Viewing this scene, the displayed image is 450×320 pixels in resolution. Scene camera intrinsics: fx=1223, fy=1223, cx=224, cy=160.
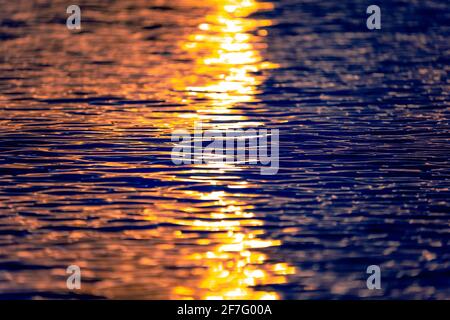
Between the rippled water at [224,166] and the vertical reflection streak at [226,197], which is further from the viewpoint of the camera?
the rippled water at [224,166]

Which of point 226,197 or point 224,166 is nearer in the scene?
point 226,197

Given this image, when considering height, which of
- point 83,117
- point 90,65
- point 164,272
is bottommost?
point 164,272

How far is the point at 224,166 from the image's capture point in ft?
26.3

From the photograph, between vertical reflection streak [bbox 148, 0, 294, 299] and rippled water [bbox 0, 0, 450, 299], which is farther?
rippled water [bbox 0, 0, 450, 299]

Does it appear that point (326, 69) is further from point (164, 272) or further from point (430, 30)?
point (164, 272)

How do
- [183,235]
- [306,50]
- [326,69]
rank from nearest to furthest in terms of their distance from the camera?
[183,235], [326,69], [306,50]

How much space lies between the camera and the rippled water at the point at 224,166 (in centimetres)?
593

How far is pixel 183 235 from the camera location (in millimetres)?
6496

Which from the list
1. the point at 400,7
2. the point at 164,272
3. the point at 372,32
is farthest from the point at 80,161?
the point at 400,7

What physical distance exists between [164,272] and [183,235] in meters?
0.65

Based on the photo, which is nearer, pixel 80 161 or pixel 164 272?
pixel 164 272

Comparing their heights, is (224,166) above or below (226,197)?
above

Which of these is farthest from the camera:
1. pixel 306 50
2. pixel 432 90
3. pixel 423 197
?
pixel 306 50

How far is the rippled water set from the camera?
5.93m
